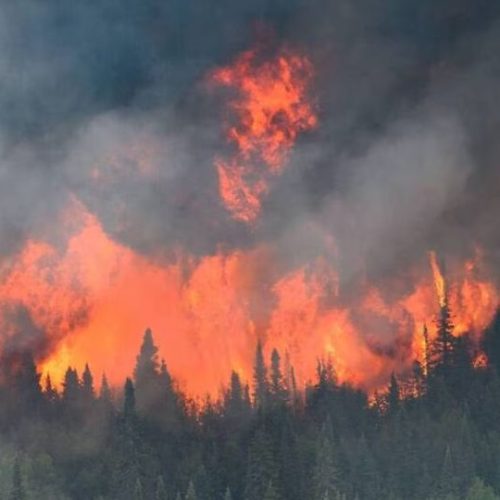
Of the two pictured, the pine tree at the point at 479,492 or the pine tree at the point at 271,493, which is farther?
the pine tree at the point at 479,492

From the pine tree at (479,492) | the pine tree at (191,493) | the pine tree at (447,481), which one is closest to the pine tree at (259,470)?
the pine tree at (191,493)

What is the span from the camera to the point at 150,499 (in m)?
189

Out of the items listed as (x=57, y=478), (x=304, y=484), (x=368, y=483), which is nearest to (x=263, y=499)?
(x=304, y=484)

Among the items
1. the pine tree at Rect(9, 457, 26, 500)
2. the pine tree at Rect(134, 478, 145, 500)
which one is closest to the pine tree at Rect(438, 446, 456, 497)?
the pine tree at Rect(134, 478, 145, 500)

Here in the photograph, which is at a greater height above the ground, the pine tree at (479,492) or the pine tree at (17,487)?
the pine tree at (17,487)

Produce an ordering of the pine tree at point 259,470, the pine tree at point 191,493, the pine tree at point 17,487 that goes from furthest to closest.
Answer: the pine tree at point 259,470
the pine tree at point 191,493
the pine tree at point 17,487

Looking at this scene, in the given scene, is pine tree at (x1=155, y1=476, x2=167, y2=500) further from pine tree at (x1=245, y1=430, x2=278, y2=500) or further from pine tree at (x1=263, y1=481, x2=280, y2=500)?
pine tree at (x1=263, y1=481, x2=280, y2=500)

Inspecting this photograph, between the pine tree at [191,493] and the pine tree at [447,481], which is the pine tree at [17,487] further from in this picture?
the pine tree at [447,481]

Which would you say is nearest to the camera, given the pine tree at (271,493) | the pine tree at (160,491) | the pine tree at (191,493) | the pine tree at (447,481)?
the pine tree at (191,493)

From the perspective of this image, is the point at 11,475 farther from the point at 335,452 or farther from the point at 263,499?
the point at 335,452

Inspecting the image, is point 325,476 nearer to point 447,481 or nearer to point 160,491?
point 447,481

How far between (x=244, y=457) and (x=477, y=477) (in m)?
41.9

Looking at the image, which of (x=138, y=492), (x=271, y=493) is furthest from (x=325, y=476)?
(x=138, y=492)

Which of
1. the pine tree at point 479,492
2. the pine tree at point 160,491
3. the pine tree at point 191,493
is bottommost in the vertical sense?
the pine tree at point 479,492
